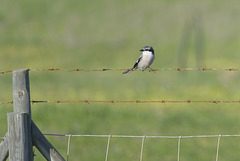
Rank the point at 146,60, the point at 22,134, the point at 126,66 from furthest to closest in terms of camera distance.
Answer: the point at 126,66
the point at 146,60
the point at 22,134

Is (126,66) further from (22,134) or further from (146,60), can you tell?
(22,134)

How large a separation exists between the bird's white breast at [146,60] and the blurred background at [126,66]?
606 cm

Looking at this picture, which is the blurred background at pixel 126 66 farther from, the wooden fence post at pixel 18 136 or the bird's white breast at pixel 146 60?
the wooden fence post at pixel 18 136

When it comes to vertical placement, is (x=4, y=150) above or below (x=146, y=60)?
below

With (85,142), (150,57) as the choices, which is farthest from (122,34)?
(150,57)

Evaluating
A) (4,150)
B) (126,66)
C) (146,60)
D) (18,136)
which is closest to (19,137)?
(18,136)

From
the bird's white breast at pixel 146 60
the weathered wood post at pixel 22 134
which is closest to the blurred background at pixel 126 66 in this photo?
the bird's white breast at pixel 146 60

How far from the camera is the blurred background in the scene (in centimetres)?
1798

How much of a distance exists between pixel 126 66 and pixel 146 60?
26638 millimetres

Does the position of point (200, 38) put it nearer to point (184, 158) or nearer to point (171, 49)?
point (171, 49)

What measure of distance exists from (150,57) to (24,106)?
162 inches

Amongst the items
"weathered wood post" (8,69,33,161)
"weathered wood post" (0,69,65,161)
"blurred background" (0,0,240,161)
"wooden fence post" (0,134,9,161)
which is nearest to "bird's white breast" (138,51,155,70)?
"weathered wood post" (0,69,65,161)

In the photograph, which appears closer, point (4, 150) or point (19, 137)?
point (19, 137)

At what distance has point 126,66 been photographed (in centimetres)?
3666
